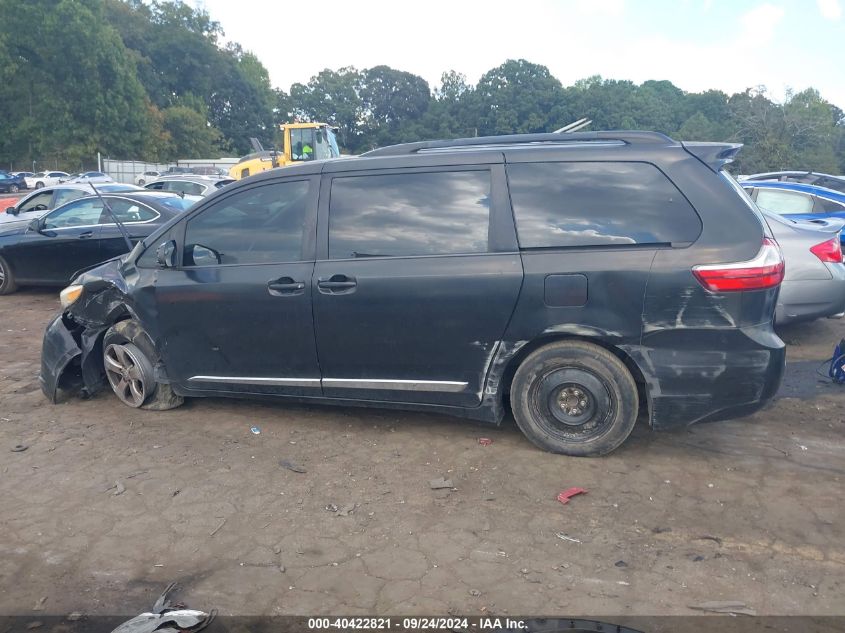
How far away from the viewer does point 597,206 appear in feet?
13.6

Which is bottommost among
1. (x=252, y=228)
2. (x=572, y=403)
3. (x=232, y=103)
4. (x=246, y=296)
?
(x=572, y=403)

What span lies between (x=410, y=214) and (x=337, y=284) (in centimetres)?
66

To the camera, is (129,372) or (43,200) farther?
(43,200)

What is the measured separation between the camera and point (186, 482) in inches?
165

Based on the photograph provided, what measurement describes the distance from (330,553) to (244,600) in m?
0.48

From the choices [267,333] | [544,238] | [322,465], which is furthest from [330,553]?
[544,238]

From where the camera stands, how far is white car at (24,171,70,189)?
4409cm

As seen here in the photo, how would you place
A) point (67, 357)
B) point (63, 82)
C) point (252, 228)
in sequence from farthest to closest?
point (63, 82) < point (67, 357) < point (252, 228)

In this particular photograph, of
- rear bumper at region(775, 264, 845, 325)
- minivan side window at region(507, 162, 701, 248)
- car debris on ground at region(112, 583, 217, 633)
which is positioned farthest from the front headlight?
rear bumper at region(775, 264, 845, 325)

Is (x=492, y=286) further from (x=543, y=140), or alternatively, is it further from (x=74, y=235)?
(x=74, y=235)

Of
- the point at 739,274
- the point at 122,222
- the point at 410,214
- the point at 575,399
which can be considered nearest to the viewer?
the point at 739,274

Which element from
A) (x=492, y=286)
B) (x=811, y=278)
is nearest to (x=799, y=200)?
(x=811, y=278)

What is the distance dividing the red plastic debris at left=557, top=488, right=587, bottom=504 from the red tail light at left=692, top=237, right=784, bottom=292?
137cm

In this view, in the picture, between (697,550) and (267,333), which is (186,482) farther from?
(697,550)
